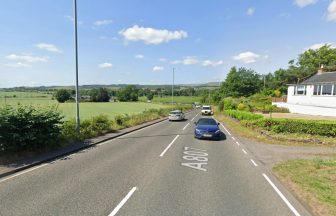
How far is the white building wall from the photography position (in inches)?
1278

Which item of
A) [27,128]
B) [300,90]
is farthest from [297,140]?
[300,90]

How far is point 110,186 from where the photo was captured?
674cm

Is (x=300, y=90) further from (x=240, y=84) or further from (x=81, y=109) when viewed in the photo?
(x=81, y=109)

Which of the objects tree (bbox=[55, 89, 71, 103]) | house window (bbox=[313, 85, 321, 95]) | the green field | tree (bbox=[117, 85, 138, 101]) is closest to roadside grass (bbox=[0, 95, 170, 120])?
the green field

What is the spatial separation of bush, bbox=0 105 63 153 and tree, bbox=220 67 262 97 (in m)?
Result: 70.1

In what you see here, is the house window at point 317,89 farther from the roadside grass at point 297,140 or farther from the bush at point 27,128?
the bush at point 27,128

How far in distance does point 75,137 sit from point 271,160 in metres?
10.5

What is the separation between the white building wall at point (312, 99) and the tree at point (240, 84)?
29415mm

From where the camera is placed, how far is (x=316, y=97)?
120 feet

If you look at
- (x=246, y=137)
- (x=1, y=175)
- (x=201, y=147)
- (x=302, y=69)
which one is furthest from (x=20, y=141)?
(x=302, y=69)

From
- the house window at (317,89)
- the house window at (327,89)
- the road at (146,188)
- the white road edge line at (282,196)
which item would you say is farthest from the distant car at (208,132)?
the house window at (317,89)

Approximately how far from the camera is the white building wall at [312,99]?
3245 cm

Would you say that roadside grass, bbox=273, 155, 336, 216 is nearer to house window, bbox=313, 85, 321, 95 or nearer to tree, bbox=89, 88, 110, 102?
house window, bbox=313, 85, 321, 95

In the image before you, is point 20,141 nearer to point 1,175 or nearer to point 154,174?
point 1,175
